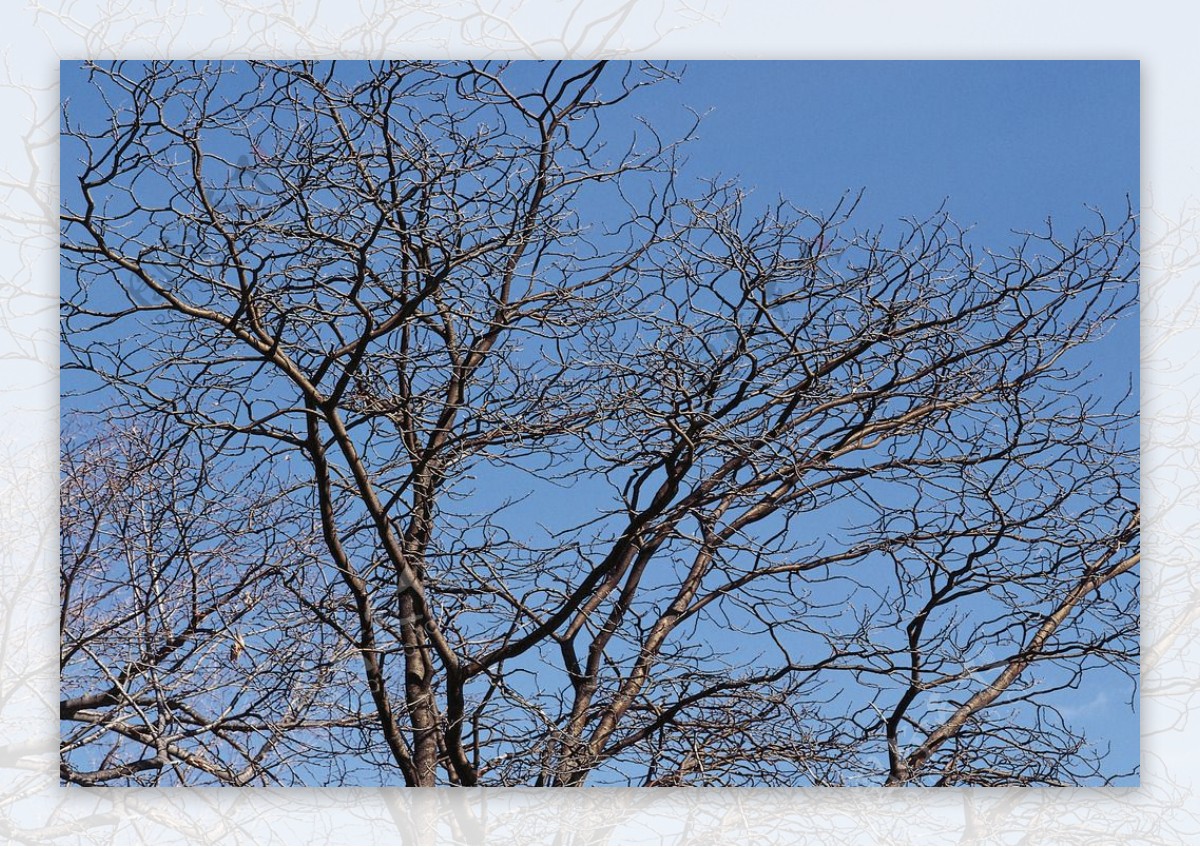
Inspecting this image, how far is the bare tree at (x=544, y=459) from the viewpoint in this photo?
289cm

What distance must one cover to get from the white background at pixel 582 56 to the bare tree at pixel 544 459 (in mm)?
53

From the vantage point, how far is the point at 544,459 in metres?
2.93

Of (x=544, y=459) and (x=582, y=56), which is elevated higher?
(x=582, y=56)

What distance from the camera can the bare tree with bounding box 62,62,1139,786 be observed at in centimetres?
289

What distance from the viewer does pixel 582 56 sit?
2.97 m

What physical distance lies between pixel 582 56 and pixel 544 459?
2.60ft

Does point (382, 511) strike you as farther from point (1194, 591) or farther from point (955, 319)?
point (1194, 591)

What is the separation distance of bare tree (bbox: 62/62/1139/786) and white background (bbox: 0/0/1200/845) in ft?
0.17

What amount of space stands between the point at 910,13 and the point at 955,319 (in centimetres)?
60

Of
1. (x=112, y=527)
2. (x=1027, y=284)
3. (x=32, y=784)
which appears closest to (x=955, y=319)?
(x=1027, y=284)

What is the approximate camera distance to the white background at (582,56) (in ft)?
9.33

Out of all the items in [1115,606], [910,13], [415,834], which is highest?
[910,13]

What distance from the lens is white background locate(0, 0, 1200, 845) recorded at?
284 cm

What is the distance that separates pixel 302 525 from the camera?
3.03m
